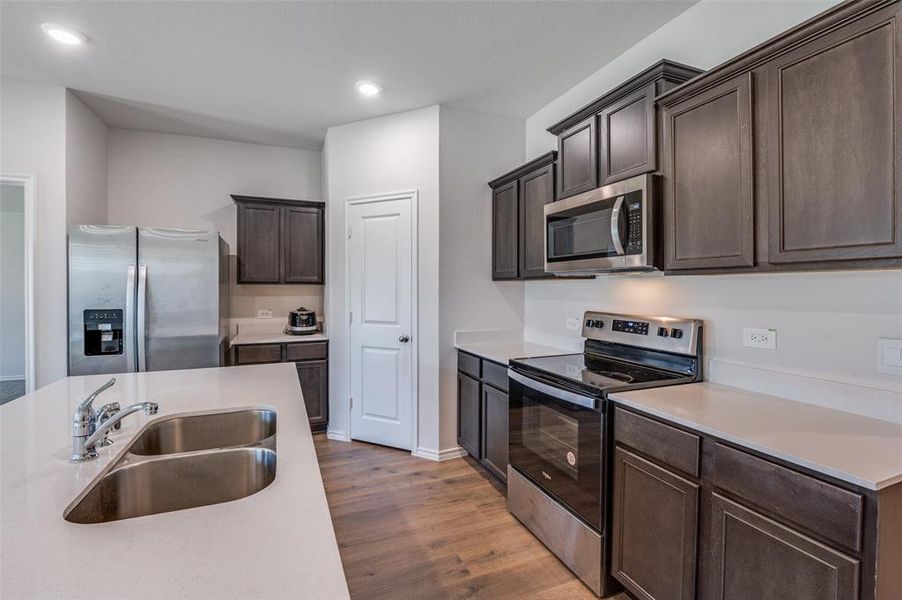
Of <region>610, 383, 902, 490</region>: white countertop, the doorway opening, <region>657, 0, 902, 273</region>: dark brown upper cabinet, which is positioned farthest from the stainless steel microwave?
the doorway opening

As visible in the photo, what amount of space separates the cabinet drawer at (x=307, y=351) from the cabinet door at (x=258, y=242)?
723mm

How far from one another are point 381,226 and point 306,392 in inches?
65.2

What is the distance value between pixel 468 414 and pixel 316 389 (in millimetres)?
1500

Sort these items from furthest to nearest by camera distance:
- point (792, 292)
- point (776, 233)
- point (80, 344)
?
point (80, 344), point (792, 292), point (776, 233)

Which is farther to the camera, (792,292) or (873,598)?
(792,292)

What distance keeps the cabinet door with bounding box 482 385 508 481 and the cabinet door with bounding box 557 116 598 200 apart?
1374 mm

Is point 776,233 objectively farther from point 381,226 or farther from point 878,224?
point 381,226

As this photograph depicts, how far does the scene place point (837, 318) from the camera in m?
1.58

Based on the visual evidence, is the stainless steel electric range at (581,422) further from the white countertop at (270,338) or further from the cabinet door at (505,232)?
the white countertop at (270,338)

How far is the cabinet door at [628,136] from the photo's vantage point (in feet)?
6.42

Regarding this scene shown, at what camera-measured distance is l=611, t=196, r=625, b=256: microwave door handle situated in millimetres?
2006

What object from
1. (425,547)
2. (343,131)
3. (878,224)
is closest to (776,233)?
(878,224)

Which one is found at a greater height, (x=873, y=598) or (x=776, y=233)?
(x=776, y=233)

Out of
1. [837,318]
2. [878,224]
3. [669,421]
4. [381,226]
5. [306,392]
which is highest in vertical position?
[381,226]
